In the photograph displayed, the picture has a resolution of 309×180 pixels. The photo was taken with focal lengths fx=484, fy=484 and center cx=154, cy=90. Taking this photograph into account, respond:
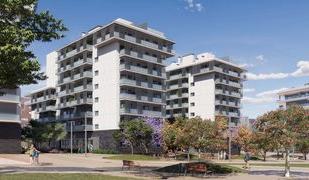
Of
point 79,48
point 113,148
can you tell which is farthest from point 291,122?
point 79,48

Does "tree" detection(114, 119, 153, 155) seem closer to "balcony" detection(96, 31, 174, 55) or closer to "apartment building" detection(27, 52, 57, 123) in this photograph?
"balcony" detection(96, 31, 174, 55)

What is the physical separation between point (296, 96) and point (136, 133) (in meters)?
105

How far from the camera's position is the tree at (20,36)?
21000 mm

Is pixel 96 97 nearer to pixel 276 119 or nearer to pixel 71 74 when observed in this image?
pixel 71 74

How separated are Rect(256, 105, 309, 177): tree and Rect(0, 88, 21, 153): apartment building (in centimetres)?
4405

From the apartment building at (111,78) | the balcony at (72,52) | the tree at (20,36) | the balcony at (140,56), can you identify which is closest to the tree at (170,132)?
the apartment building at (111,78)

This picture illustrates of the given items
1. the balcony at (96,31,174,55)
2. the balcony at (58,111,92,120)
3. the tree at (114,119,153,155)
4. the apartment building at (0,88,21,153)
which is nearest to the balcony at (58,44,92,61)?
the balcony at (96,31,174,55)

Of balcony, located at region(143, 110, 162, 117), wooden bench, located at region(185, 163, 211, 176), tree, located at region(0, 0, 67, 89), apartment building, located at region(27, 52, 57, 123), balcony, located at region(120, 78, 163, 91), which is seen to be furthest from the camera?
apartment building, located at region(27, 52, 57, 123)

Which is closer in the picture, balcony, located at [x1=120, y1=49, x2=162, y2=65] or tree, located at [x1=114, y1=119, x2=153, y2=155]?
tree, located at [x1=114, y1=119, x2=153, y2=155]

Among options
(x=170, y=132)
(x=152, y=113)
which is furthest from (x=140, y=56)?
(x=170, y=132)

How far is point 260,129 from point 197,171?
6567 millimetres

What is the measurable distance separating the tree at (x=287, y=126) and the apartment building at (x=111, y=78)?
53600 millimetres

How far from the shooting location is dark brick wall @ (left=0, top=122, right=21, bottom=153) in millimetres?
70500

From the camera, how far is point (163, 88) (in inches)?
3885
